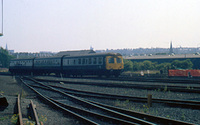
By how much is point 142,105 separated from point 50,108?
4.01 meters

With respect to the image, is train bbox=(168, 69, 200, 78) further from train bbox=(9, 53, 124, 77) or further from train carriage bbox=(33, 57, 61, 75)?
train carriage bbox=(33, 57, 61, 75)

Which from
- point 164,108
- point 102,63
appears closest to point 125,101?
point 164,108

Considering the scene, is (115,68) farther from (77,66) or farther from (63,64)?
(63,64)

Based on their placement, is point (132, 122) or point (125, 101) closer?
point (132, 122)

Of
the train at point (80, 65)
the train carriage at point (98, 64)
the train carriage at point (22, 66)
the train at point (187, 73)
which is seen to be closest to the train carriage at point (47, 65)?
the train at point (80, 65)

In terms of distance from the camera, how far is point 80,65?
3092 cm

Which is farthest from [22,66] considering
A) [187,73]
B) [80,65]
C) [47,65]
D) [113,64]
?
[187,73]

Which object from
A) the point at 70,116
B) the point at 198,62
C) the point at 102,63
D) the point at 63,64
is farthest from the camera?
the point at 198,62

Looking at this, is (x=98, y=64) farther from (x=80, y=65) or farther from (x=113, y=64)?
(x=80, y=65)

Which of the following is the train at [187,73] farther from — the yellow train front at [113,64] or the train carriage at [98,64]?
the yellow train front at [113,64]

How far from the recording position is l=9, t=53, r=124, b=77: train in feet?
91.4

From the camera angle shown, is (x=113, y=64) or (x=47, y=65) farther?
(x=47, y=65)

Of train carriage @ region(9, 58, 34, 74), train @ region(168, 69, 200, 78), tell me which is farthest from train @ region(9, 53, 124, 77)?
train @ region(168, 69, 200, 78)

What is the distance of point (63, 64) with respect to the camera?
34719 millimetres
